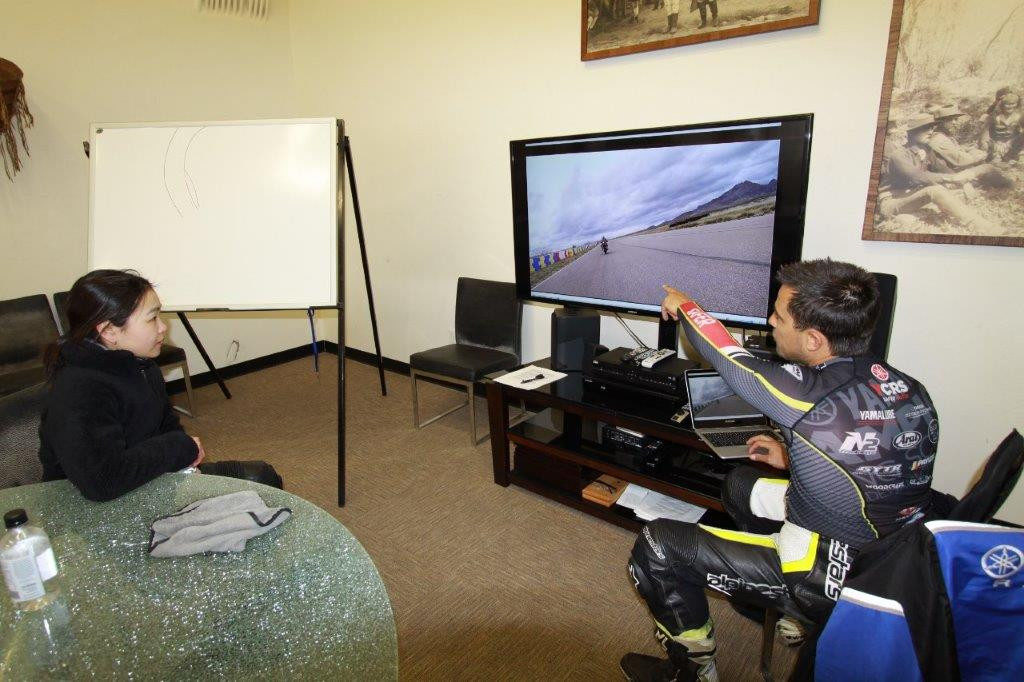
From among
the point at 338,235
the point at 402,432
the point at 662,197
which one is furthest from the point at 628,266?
the point at 402,432

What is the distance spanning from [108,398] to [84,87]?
2823mm

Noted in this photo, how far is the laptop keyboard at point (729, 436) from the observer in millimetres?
1861

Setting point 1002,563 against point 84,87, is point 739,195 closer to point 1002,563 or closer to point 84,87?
point 1002,563

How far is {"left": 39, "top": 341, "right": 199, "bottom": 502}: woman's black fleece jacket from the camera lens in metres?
1.27

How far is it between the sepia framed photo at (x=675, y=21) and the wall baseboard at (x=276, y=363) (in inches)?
98.8

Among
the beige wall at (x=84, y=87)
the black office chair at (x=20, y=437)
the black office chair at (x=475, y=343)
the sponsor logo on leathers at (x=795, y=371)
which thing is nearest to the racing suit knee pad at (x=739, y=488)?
the sponsor logo on leathers at (x=795, y=371)

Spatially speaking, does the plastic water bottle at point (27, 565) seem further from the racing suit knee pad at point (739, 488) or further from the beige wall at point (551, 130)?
the beige wall at point (551, 130)

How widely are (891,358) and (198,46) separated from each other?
4.31 metres

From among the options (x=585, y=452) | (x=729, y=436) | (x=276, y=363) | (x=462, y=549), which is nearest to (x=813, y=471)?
(x=729, y=436)

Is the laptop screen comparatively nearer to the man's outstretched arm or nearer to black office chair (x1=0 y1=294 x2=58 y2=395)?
the man's outstretched arm

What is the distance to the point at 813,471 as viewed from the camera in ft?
4.08

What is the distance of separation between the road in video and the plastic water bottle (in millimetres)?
2027

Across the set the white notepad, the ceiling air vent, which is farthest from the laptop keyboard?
the ceiling air vent

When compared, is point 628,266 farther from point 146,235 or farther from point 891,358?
point 146,235
